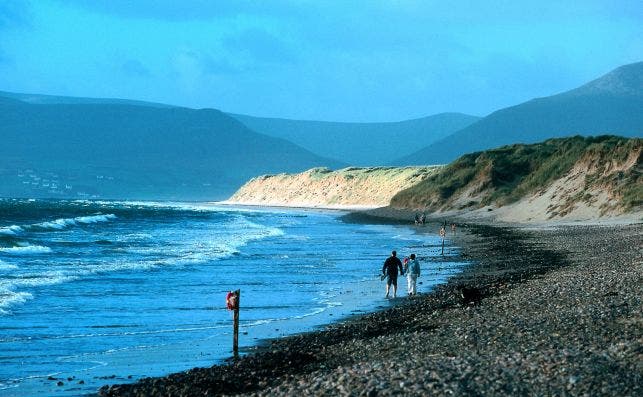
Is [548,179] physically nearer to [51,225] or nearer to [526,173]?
[526,173]

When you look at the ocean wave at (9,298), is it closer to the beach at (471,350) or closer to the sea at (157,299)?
the sea at (157,299)

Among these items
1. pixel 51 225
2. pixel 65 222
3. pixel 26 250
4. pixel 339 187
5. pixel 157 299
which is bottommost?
pixel 157 299

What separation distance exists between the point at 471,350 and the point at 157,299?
43.3 ft

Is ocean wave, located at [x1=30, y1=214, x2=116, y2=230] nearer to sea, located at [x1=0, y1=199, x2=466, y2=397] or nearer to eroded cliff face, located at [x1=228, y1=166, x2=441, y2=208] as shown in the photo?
sea, located at [x1=0, y1=199, x2=466, y2=397]

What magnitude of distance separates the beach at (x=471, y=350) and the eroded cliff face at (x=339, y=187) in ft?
368

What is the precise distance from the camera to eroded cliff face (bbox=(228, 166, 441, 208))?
474 feet

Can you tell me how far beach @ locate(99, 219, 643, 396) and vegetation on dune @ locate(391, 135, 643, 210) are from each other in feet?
141

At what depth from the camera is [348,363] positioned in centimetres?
1495

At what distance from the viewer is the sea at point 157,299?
16609 mm

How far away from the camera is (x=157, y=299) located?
84.6ft

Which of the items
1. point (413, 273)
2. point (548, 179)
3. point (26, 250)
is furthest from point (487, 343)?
point (548, 179)

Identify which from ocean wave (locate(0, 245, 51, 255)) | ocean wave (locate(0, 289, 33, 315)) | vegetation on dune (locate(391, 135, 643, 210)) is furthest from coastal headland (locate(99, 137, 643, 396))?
vegetation on dune (locate(391, 135, 643, 210))

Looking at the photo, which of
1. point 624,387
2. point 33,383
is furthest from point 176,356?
point 624,387

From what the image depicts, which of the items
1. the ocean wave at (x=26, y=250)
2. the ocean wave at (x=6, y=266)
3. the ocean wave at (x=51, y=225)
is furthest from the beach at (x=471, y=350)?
the ocean wave at (x=51, y=225)
